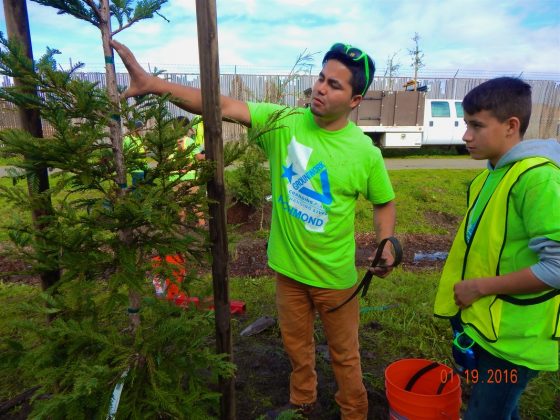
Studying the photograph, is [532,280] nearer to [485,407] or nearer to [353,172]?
[485,407]

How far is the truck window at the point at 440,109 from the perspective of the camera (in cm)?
1689

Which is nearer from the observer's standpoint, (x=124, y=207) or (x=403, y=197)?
(x=124, y=207)

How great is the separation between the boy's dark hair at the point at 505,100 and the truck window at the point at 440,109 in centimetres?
1608

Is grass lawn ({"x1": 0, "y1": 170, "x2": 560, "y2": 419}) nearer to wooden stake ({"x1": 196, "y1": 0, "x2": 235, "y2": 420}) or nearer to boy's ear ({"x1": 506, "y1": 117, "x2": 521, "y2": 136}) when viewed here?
wooden stake ({"x1": 196, "y1": 0, "x2": 235, "y2": 420})

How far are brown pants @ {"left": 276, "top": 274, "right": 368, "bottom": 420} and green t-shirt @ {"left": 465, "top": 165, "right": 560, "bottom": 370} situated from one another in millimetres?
773

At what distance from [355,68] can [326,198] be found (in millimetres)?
699

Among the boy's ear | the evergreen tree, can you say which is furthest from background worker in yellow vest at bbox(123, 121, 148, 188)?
the boy's ear

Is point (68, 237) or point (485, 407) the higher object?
point (68, 237)

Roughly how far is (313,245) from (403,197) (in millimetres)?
6689

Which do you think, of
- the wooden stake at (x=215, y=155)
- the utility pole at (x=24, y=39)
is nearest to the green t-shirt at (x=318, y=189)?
the wooden stake at (x=215, y=155)

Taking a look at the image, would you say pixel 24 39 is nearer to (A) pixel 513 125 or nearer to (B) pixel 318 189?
(B) pixel 318 189

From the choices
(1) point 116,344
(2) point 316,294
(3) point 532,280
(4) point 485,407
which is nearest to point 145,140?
(1) point 116,344

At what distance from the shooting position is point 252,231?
6891mm

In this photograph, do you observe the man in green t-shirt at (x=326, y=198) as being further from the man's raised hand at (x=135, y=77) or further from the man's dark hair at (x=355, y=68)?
the man's raised hand at (x=135, y=77)
